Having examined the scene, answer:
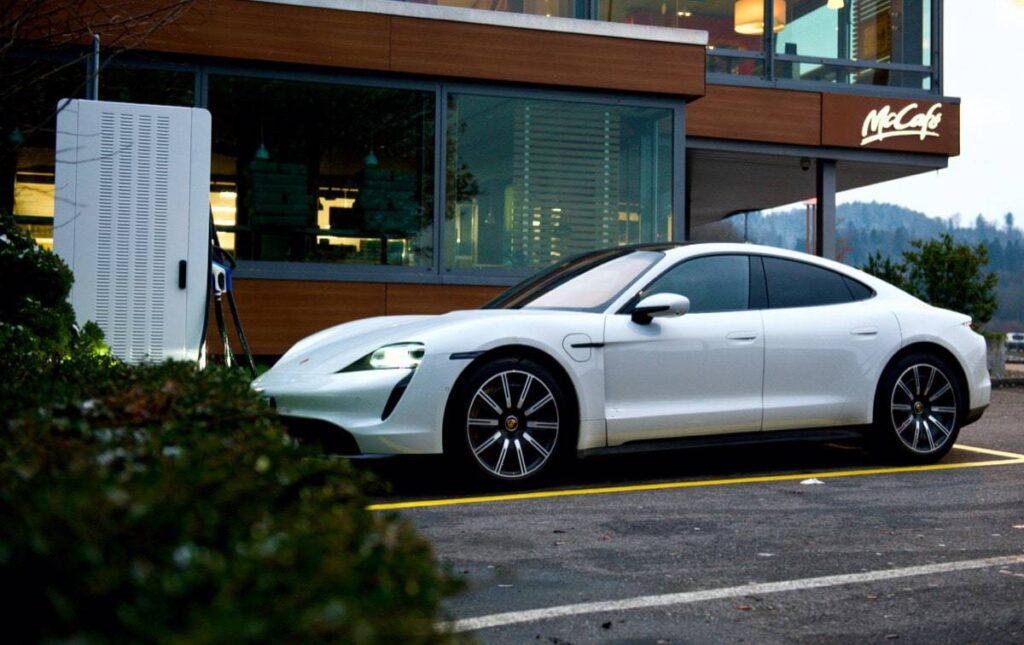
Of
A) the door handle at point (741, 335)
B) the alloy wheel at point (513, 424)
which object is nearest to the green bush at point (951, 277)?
the door handle at point (741, 335)

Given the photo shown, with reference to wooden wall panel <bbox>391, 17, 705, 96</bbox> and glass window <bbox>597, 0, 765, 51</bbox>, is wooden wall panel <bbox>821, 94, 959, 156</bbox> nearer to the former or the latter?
glass window <bbox>597, 0, 765, 51</bbox>

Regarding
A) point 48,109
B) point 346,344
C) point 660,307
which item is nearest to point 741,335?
point 660,307

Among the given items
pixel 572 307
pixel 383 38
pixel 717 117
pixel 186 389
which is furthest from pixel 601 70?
pixel 186 389

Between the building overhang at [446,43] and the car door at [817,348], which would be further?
the building overhang at [446,43]

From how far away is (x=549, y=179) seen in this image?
1419cm

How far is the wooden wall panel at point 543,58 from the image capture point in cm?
1366

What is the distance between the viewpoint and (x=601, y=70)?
46.9ft

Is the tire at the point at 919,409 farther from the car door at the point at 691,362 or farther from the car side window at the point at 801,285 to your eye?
the car door at the point at 691,362

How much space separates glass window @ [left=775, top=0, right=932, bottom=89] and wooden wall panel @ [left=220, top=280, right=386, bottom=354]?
8616mm

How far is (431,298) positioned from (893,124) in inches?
348

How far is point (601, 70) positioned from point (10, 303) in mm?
8232

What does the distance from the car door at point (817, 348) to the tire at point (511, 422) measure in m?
1.42

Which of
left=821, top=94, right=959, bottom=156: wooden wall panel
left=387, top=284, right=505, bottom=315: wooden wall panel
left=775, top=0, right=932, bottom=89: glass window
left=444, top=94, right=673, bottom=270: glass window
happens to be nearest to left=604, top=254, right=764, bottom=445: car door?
left=387, top=284, right=505, bottom=315: wooden wall panel

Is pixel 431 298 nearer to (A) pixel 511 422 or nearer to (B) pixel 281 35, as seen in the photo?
(B) pixel 281 35
